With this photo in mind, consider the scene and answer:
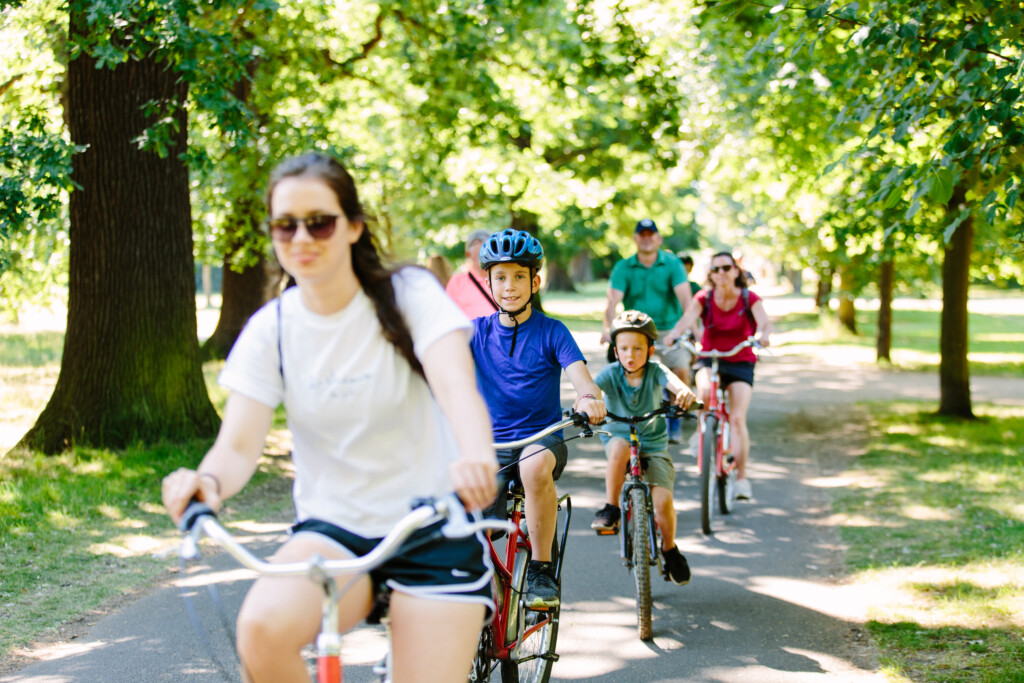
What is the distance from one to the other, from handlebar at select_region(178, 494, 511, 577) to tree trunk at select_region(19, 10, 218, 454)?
7782mm

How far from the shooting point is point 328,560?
95.3 inches

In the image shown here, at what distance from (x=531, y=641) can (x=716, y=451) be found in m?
4.11

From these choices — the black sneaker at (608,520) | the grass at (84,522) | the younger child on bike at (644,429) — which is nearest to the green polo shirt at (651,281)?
the grass at (84,522)

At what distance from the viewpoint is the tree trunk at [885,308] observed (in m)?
21.8

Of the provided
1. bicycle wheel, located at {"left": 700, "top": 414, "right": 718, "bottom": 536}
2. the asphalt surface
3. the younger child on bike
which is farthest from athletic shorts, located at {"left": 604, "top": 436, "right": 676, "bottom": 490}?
bicycle wheel, located at {"left": 700, "top": 414, "right": 718, "bottom": 536}

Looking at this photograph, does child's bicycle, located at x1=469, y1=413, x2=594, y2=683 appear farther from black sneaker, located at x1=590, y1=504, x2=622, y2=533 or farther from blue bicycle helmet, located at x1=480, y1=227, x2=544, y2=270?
black sneaker, located at x1=590, y1=504, x2=622, y2=533

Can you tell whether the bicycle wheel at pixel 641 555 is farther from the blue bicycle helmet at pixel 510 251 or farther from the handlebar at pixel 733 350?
the handlebar at pixel 733 350

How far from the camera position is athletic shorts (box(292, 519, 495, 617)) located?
2576 millimetres

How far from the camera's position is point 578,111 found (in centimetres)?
2116

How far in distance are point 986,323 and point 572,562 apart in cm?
3724

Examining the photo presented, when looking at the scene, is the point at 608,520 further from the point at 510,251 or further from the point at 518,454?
the point at 510,251

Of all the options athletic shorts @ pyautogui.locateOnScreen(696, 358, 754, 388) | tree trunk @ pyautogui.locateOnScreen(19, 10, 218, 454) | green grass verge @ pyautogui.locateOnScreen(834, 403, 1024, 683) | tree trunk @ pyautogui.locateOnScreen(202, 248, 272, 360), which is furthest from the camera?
tree trunk @ pyautogui.locateOnScreen(202, 248, 272, 360)

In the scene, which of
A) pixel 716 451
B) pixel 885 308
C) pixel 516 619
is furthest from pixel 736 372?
pixel 885 308

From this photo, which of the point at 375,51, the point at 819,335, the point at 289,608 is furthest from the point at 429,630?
the point at 819,335
